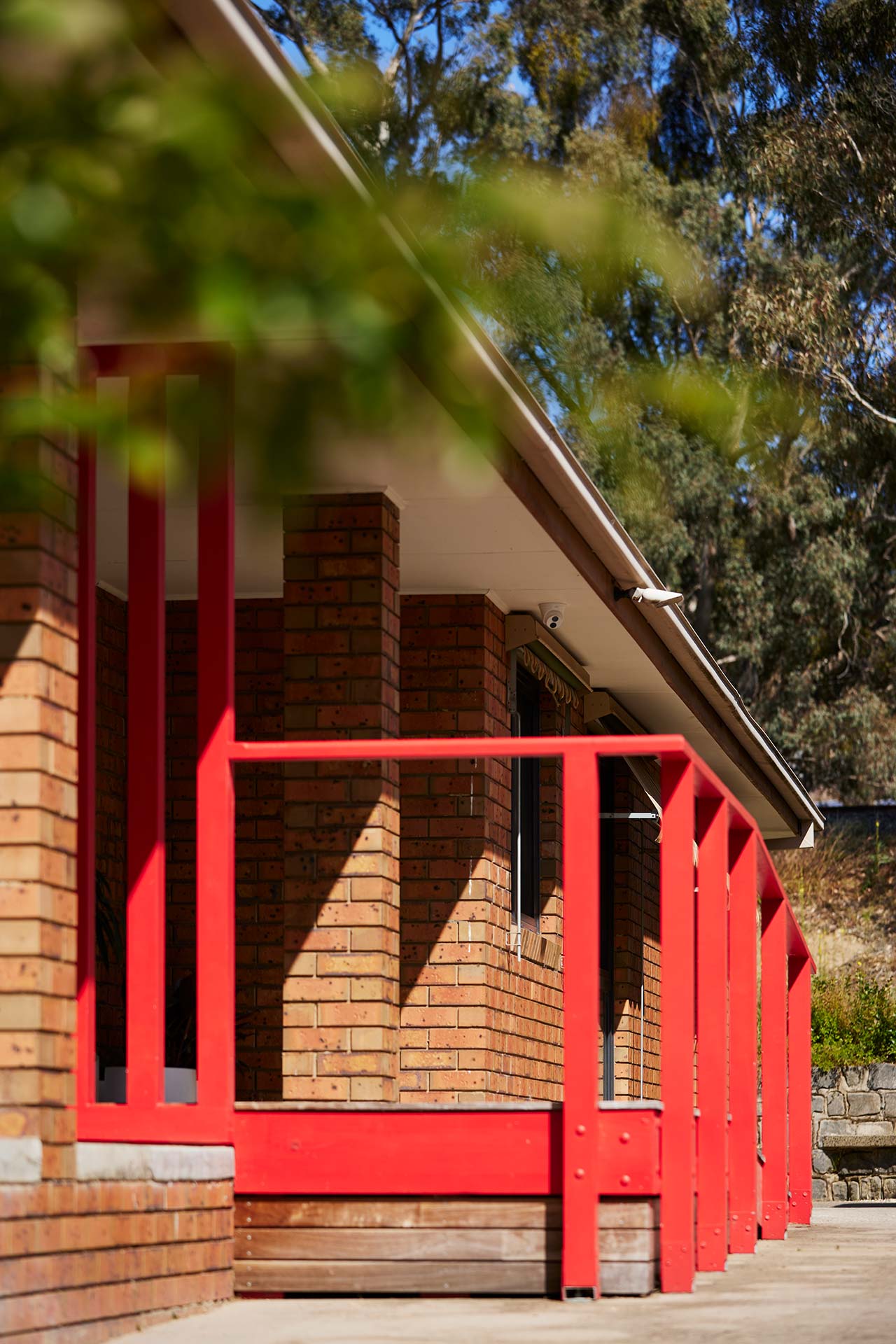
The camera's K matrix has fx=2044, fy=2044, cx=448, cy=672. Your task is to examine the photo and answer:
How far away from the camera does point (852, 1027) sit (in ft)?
69.9

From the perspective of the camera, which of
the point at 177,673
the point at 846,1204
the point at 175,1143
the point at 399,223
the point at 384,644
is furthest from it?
the point at 846,1204

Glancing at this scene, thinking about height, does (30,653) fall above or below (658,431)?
below

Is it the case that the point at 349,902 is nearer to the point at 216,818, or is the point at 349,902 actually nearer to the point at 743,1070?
the point at 216,818

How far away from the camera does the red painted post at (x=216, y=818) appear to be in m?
6.64

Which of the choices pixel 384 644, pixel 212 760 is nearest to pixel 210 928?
pixel 212 760

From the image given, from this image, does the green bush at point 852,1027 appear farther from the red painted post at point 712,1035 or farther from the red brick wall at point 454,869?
the red painted post at point 712,1035

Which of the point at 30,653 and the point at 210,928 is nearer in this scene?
the point at 30,653

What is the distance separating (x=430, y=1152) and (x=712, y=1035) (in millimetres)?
1623

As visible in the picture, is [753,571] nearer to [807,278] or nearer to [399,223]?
[807,278]

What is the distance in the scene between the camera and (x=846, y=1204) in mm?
16281

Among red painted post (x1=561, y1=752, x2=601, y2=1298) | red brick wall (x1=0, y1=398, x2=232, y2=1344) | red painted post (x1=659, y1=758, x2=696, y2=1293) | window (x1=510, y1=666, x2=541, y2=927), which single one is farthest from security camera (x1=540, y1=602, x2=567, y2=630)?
red brick wall (x1=0, y1=398, x2=232, y2=1344)

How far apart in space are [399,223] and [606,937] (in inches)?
515

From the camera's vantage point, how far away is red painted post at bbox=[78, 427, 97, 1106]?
595 centimetres

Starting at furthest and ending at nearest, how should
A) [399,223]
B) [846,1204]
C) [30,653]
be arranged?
[846,1204] → [30,653] → [399,223]
